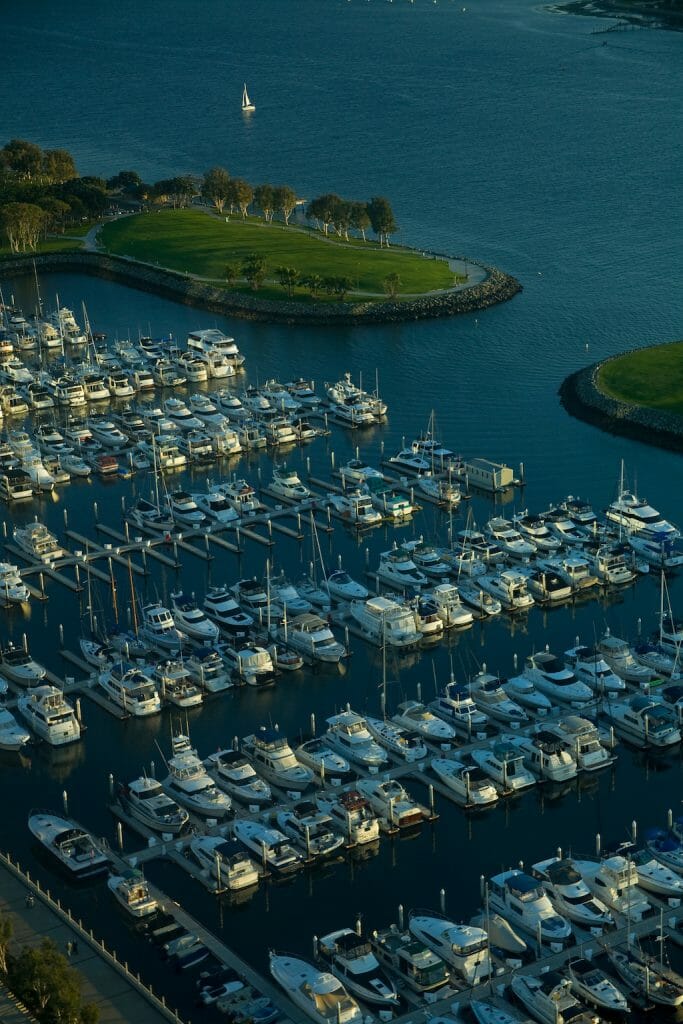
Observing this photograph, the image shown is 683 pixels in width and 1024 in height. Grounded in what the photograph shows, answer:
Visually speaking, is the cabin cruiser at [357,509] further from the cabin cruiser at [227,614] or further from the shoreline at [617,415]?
the shoreline at [617,415]

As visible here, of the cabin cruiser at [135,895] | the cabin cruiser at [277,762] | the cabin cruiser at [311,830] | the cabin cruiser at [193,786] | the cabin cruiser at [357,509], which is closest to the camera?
the cabin cruiser at [135,895]

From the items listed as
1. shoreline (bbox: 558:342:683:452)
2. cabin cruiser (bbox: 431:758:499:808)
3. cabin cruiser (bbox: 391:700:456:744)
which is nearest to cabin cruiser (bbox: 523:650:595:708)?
cabin cruiser (bbox: 391:700:456:744)

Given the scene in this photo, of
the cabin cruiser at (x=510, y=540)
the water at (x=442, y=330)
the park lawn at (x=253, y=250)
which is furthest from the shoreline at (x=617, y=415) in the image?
the park lawn at (x=253, y=250)

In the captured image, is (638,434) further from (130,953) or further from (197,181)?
(197,181)

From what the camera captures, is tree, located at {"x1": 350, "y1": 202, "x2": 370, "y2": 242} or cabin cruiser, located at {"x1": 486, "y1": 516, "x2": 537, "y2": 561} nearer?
cabin cruiser, located at {"x1": 486, "y1": 516, "x2": 537, "y2": 561}

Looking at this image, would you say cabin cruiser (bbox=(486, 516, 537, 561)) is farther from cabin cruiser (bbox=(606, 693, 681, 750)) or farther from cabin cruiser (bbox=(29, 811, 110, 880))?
cabin cruiser (bbox=(29, 811, 110, 880))

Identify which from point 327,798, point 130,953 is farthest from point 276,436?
point 130,953
